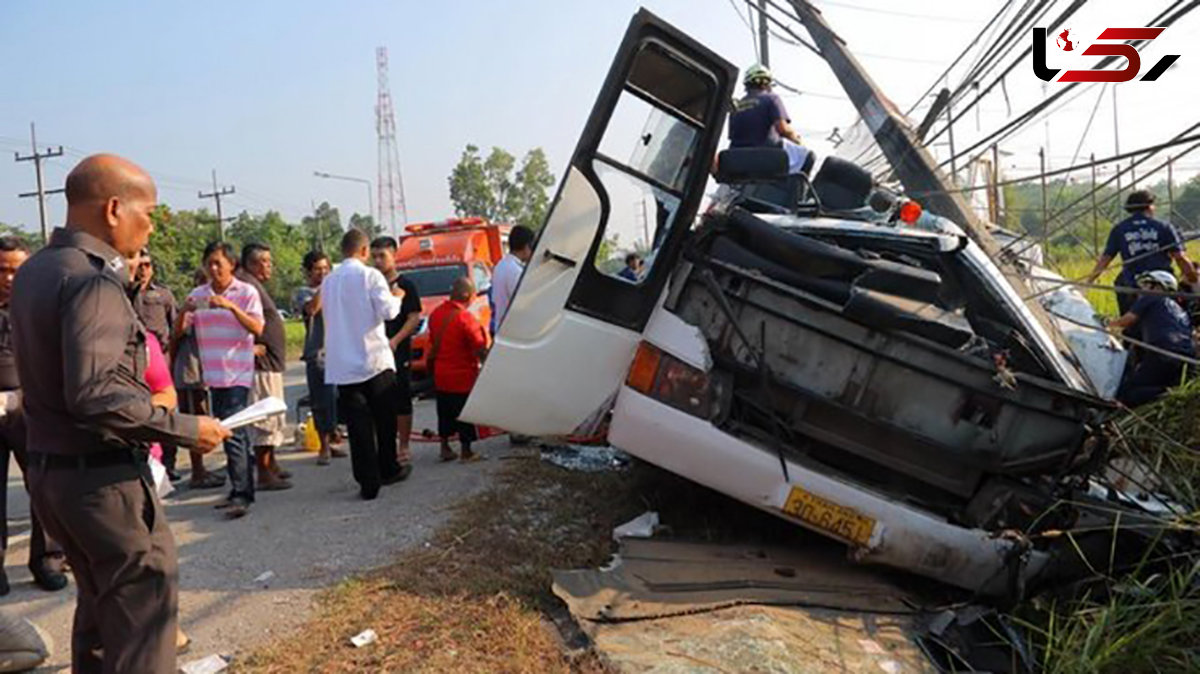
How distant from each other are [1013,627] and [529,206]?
185 feet

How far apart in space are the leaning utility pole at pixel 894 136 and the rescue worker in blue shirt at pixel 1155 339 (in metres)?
0.96

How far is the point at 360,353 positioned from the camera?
537 cm

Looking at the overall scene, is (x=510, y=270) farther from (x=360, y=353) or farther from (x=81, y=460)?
(x=81, y=460)

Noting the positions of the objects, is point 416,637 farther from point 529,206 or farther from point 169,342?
point 529,206

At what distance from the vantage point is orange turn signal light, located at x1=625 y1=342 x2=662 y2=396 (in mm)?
3812

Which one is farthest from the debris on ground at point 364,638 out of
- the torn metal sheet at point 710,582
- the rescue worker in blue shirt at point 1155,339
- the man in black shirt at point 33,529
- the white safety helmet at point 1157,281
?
the white safety helmet at point 1157,281

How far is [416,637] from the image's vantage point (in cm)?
326

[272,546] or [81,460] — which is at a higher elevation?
[81,460]

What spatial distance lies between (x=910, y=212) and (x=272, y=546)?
3970mm

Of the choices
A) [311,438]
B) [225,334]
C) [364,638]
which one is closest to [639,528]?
[364,638]

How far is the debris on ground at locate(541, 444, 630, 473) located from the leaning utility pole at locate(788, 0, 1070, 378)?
2846 millimetres

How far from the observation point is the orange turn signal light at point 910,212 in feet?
14.6

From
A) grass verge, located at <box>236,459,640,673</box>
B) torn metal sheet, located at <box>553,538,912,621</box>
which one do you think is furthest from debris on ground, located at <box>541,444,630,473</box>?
torn metal sheet, located at <box>553,538,912,621</box>

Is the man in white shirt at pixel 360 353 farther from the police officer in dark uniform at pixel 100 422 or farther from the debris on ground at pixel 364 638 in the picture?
the police officer in dark uniform at pixel 100 422
